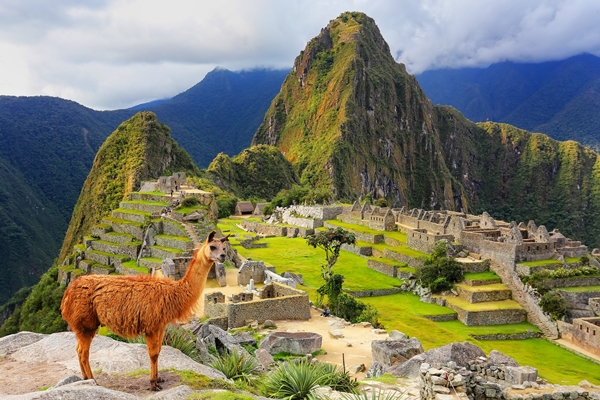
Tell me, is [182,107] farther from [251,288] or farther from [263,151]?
[251,288]

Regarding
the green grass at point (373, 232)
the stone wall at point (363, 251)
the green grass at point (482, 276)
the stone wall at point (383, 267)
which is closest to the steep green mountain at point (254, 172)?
the green grass at point (373, 232)

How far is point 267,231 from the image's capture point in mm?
53625

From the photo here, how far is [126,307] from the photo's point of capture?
652 centimetres

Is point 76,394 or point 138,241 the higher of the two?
point 76,394

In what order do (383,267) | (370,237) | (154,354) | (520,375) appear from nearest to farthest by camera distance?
1. (154,354)
2. (520,375)
3. (383,267)
4. (370,237)

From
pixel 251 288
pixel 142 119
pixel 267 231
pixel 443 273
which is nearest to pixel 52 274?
pixel 267 231

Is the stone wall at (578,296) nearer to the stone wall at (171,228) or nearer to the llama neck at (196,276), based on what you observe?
the stone wall at (171,228)

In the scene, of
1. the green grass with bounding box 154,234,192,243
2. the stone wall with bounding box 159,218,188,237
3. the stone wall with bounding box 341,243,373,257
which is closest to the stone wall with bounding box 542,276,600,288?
the stone wall with bounding box 341,243,373,257

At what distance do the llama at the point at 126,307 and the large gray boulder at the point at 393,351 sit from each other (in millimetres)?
6587

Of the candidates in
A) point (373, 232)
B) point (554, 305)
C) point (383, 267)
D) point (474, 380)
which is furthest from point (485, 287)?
point (474, 380)

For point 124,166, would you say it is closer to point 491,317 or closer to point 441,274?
point 441,274

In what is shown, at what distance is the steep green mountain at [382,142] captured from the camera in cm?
14938

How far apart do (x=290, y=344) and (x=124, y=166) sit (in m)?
69.8

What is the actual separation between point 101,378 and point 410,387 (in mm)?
5228
